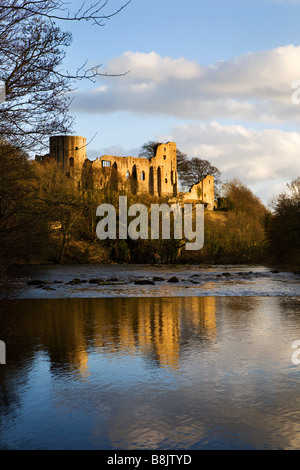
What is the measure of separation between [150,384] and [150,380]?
184 mm

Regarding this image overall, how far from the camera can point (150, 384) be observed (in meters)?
6.48

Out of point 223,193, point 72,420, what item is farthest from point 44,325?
point 223,193

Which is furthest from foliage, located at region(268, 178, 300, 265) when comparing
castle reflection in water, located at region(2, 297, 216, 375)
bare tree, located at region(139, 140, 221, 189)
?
bare tree, located at region(139, 140, 221, 189)

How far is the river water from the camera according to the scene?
4836 millimetres

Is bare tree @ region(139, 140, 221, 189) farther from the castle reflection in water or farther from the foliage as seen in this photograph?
the castle reflection in water

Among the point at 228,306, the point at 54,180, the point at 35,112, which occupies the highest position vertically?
the point at 54,180

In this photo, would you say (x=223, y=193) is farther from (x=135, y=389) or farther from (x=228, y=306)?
(x=135, y=389)

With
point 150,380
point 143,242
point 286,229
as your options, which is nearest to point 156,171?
point 143,242

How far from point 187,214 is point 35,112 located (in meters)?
41.0

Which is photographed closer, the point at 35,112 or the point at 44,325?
the point at 35,112

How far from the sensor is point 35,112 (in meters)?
Result: 7.31

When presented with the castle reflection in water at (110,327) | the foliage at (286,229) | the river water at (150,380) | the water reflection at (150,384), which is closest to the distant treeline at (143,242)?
the foliage at (286,229)

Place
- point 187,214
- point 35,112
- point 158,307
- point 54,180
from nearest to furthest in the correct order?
point 35,112 < point 158,307 < point 54,180 < point 187,214
